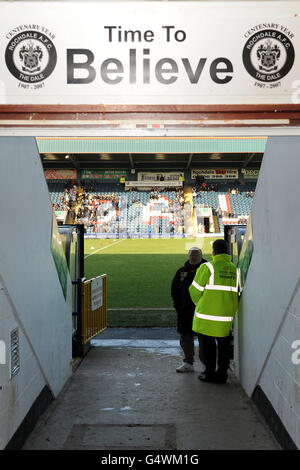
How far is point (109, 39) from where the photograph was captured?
3.10 m

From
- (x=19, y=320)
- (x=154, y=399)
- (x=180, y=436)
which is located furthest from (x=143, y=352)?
(x=19, y=320)

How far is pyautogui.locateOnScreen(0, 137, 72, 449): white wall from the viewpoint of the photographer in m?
3.57

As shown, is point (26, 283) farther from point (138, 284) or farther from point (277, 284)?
point (138, 284)

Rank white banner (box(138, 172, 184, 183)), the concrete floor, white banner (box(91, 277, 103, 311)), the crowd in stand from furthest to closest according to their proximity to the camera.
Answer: white banner (box(138, 172, 184, 183)), the crowd in stand, white banner (box(91, 277, 103, 311)), the concrete floor

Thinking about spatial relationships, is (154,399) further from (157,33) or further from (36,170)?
(157,33)

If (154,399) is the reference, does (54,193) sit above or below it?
above

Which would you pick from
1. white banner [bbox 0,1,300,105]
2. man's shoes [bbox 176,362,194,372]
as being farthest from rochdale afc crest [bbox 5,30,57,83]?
man's shoes [bbox 176,362,194,372]

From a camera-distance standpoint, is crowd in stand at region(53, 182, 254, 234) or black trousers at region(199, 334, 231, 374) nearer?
black trousers at region(199, 334, 231, 374)

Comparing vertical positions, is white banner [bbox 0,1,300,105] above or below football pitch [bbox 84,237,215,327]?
above

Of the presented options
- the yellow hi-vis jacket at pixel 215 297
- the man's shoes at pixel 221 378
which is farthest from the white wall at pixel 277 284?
the man's shoes at pixel 221 378

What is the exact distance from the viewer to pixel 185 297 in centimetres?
621

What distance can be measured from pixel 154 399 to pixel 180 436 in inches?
42.2

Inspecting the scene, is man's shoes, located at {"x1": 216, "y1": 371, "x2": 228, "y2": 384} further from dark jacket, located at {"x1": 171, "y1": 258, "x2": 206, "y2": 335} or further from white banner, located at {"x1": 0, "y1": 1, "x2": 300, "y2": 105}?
white banner, located at {"x1": 0, "y1": 1, "x2": 300, "y2": 105}

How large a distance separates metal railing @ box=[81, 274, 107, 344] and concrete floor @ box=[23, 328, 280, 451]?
59 cm
